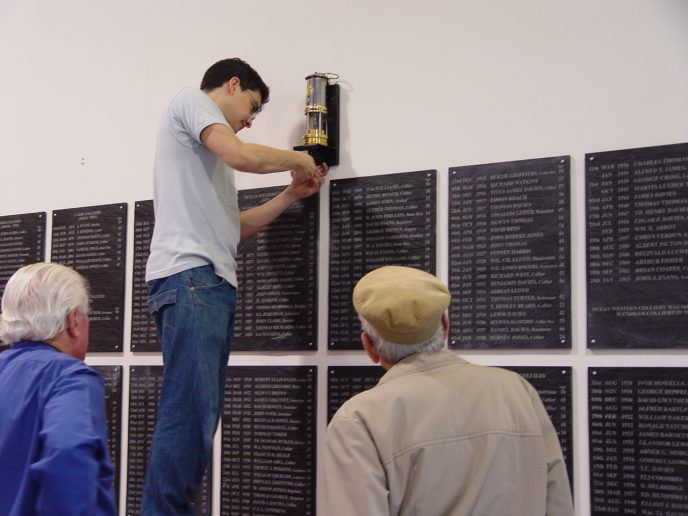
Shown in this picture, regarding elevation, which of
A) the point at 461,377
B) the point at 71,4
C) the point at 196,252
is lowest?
the point at 461,377

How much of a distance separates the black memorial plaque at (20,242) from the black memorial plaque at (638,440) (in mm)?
2769

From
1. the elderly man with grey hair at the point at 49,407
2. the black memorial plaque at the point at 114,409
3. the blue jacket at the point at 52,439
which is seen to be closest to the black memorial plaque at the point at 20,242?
the black memorial plaque at the point at 114,409

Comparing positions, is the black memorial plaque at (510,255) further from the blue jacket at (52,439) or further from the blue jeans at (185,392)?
the blue jacket at (52,439)

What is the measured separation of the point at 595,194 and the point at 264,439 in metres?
1.67

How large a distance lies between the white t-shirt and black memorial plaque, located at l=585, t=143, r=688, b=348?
1327 millimetres

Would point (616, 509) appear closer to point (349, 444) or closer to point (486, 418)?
point (486, 418)

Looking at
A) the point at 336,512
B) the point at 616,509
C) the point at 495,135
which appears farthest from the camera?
the point at 495,135

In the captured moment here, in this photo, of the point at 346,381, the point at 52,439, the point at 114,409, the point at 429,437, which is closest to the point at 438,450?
the point at 429,437

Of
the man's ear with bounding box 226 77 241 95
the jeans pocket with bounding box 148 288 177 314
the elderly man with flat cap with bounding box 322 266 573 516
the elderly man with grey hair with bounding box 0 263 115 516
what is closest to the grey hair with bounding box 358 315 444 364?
the elderly man with flat cap with bounding box 322 266 573 516

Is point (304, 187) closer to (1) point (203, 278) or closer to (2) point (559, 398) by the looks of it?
(1) point (203, 278)

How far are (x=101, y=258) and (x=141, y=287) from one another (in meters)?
0.29

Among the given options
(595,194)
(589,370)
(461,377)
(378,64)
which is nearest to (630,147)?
(595,194)

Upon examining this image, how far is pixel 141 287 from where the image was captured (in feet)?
13.4

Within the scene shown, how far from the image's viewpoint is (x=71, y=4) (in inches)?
177
